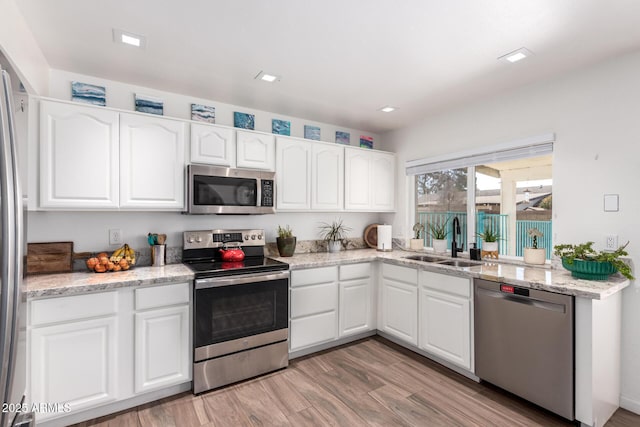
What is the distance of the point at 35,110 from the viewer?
2.14m

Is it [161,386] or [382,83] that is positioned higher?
[382,83]

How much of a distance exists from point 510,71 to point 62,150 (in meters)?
3.30

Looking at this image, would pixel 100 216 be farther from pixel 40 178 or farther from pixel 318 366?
pixel 318 366

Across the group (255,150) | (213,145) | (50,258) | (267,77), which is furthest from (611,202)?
(50,258)

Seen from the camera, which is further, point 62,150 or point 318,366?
point 318,366

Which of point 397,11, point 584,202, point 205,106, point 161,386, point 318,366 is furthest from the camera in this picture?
point 205,106

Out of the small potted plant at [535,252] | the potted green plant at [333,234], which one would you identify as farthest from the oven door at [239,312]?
the small potted plant at [535,252]

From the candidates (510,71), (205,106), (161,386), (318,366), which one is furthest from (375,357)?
(205,106)

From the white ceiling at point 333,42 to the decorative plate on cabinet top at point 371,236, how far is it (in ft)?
5.62

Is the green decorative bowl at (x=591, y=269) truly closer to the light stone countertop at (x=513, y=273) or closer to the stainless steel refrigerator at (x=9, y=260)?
the light stone countertop at (x=513, y=273)

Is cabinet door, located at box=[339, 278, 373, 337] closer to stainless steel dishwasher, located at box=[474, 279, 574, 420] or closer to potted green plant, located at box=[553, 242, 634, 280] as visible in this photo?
stainless steel dishwasher, located at box=[474, 279, 574, 420]

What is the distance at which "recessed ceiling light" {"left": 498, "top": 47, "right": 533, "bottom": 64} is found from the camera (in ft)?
7.05

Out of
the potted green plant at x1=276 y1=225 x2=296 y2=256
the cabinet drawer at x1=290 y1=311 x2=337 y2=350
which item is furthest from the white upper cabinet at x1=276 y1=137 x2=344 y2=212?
the cabinet drawer at x1=290 y1=311 x2=337 y2=350

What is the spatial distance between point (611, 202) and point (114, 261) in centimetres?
363
